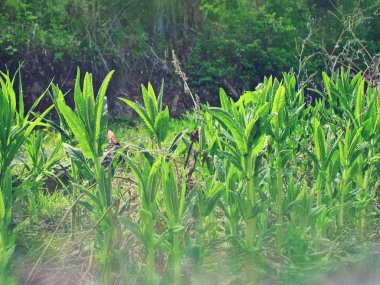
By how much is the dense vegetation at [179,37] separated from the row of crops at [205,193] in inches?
258

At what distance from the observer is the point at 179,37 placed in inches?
398

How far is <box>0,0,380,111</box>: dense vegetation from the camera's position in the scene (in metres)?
8.98

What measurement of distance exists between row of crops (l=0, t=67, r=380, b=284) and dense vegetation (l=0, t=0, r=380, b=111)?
6548 mm

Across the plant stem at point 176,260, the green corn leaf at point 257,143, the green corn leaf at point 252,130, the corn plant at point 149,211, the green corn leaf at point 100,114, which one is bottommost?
the plant stem at point 176,260

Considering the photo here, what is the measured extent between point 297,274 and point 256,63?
8.21m

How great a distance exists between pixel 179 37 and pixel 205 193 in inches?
324

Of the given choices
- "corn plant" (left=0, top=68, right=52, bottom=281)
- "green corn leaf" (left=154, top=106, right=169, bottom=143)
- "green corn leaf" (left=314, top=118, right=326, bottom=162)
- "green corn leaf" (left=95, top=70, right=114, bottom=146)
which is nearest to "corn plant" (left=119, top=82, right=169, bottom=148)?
"green corn leaf" (left=154, top=106, right=169, bottom=143)

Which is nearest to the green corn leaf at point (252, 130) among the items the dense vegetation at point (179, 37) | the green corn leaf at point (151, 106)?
the green corn leaf at point (151, 106)

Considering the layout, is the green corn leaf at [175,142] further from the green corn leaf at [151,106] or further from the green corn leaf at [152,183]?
the green corn leaf at [152,183]

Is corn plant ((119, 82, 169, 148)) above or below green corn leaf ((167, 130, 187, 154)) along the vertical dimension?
→ above

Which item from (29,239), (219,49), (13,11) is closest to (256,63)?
(219,49)

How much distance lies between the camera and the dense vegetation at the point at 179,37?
898cm

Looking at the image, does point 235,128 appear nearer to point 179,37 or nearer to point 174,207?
point 174,207

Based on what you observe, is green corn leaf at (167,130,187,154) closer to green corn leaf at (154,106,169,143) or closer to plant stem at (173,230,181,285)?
green corn leaf at (154,106,169,143)
